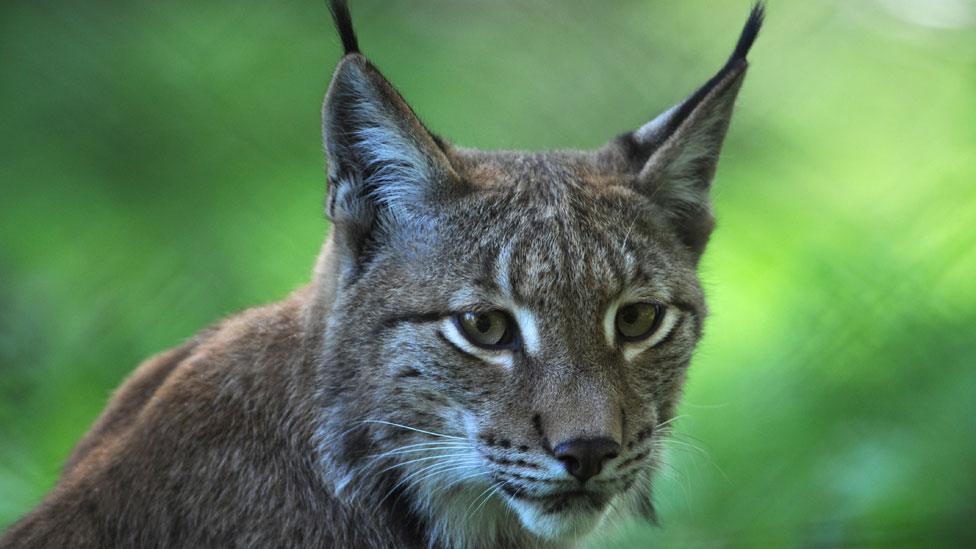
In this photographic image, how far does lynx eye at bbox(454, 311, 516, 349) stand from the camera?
3.24m

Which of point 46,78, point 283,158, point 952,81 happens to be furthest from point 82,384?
point 952,81

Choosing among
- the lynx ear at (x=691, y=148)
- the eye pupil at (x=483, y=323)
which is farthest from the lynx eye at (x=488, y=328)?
the lynx ear at (x=691, y=148)

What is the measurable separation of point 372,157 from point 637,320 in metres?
0.85

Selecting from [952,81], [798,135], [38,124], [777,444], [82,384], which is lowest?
[82,384]

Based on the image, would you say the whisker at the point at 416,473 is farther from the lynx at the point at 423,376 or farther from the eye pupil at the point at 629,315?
the eye pupil at the point at 629,315

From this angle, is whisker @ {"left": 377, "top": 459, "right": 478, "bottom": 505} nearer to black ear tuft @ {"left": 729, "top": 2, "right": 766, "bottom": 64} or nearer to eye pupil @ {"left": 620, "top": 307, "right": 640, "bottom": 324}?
eye pupil @ {"left": 620, "top": 307, "right": 640, "bottom": 324}

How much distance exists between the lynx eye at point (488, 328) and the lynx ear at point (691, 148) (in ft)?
Result: 2.24

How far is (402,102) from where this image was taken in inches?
127

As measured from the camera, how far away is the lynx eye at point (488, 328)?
3.24 m

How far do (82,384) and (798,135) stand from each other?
13.4 ft

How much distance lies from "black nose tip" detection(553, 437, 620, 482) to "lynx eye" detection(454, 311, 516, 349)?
14.2 inches

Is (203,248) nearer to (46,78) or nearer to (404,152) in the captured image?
(46,78)

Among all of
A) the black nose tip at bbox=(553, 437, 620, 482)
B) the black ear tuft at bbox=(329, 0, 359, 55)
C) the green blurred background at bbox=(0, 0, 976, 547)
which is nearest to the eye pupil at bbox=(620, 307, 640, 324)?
the black nose tip at bbox=(553, 437, 620, 482)

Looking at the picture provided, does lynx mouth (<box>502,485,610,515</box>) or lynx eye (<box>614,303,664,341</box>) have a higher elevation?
lynx eye (<box>614,303,664,341</box>)
